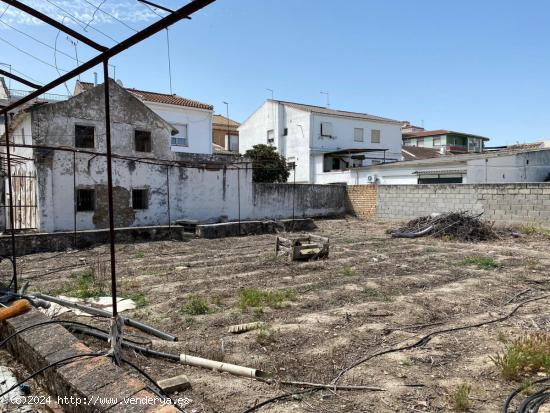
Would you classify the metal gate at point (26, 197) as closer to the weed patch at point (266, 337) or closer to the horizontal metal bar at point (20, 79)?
the horizontal metal bar at point (20, 79)

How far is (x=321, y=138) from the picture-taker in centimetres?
3128

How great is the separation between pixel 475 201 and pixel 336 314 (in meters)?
13.0

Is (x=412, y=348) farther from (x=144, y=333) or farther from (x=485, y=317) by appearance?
(x=144, y=333)

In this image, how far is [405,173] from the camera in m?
24.0

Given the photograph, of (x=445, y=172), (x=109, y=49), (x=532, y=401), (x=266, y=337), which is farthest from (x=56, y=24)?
(x=445, y=172)

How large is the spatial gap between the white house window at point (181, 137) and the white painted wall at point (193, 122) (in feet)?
0.58

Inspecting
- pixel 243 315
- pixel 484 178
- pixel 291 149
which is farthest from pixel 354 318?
pixel 291 149

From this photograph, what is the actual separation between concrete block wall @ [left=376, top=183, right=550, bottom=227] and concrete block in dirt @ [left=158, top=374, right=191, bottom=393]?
14539 millimetres

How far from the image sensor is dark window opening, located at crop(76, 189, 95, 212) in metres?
14.9

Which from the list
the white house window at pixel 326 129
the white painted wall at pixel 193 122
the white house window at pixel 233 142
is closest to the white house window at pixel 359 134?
the white house window at pixel 326 129

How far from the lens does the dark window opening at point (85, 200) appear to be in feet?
48.9

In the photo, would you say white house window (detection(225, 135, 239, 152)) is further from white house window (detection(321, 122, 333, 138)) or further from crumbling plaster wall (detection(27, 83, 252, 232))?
crumbling plaster wall (detection(27, 83, 252, 232))

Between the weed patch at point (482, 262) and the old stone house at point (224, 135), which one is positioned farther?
the old stone house at point (224, 135)

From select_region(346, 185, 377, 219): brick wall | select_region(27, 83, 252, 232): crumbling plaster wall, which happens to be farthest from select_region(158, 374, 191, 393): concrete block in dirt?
select_region(346, 185, 377, 219): brick wall
